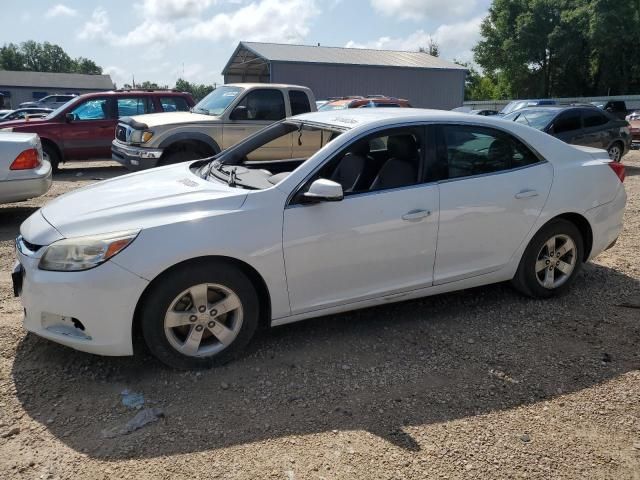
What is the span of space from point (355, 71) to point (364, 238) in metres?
30.8

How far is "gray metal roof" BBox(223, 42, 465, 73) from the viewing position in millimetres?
31770

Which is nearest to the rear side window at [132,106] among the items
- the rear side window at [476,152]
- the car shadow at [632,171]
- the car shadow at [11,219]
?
the car shadow at [11,219]

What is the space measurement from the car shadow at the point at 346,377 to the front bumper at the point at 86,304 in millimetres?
317

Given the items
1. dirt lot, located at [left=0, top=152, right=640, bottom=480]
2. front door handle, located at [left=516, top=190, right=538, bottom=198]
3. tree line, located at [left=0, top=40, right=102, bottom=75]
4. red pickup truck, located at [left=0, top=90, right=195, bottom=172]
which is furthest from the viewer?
tree line, located at [left=0, top=40, right=102, bottom=75]

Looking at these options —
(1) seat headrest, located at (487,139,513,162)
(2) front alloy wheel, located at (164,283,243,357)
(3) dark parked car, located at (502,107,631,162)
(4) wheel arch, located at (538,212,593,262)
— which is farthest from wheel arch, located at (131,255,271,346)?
(3) dark parked car, located at (502,107,631,162)

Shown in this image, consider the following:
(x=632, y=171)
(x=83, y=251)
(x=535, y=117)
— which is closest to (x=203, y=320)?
(x=83, y=251)

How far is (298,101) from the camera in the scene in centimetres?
1007

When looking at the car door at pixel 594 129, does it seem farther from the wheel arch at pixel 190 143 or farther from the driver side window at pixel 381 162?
the driver side window at pixel 381 162

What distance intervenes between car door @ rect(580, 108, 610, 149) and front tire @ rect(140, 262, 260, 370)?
1045 centimetres

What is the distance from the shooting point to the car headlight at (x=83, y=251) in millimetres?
3010

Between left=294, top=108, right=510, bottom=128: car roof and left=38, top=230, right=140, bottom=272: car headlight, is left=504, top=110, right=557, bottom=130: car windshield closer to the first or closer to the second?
left=294, top=108, right=510, bottom=128: car roof

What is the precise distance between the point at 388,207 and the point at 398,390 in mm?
1183

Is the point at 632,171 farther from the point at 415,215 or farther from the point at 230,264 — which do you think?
the point at 230,264

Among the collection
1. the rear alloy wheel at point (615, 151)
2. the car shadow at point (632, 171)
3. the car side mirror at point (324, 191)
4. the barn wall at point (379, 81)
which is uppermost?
the barn wall at point (379, 81)
